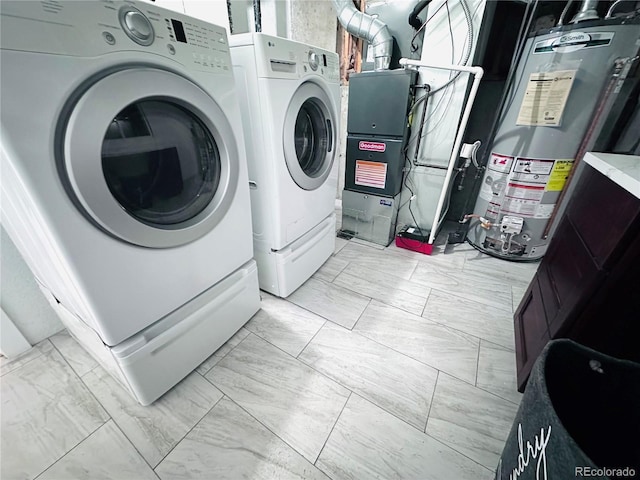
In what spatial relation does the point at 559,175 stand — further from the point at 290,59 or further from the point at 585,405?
the point at 290,59

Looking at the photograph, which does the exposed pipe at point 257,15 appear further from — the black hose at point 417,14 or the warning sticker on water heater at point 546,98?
the warning sticker on water heater at point 546,98

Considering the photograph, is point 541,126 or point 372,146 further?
point 372,146

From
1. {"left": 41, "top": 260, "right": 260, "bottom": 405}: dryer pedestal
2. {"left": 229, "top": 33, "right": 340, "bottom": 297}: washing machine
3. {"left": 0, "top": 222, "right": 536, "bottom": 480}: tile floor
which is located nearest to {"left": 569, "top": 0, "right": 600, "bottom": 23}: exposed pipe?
{"left": 229, "top": 33, "right": 340, "bottom": 297}: washing machine

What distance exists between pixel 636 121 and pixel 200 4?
2.38m

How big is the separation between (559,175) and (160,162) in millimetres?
1924

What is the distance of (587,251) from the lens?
Answer: 710mm

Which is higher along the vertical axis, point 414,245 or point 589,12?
point 589,12

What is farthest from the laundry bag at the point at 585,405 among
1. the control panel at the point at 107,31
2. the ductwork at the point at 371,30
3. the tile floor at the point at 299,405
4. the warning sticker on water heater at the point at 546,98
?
the ductwork at the point at 371,30

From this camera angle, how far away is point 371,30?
1648 mm

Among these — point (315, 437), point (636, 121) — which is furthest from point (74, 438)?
point (636, 121)

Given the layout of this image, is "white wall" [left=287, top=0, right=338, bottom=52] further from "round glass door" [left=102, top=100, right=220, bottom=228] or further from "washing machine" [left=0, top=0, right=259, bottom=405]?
"round glass door" [left=102, top=100, right=220, bottom=228]

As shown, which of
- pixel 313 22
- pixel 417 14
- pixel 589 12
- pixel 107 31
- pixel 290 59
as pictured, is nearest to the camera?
pixel 107 31

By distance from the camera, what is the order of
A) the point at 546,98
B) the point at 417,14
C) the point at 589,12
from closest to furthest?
the point at 589,12, the point at 546,98, the point at 417,14

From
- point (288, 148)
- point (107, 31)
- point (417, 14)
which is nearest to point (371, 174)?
point (288, 148)
